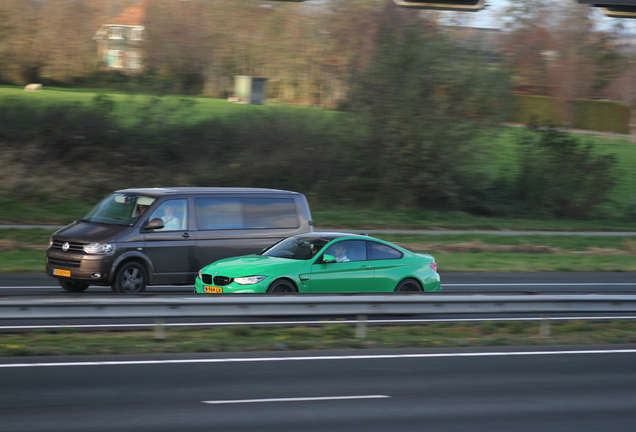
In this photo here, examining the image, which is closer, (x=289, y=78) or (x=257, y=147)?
(x=257, y=147)

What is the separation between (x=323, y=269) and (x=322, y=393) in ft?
16.5

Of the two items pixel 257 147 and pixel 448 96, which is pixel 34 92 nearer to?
pixel 257 147

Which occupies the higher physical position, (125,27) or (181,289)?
(125,27)

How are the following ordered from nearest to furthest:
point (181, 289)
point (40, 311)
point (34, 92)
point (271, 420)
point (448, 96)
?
point (271, 420) → point (40, 311) → point (181, 289) → point (448, 96) → point (34, 92)

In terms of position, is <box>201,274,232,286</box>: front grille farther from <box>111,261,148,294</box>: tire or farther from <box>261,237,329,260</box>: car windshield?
<box>111,261,148,294</box>: tire

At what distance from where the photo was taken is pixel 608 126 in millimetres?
56906

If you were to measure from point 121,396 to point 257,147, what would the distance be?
83.5 ft

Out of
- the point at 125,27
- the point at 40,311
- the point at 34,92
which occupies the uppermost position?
the point at 125,27

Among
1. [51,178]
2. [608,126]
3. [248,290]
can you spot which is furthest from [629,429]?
[608,126]

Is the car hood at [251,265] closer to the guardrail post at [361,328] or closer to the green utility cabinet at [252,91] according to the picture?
the guardrail post at [361,328]

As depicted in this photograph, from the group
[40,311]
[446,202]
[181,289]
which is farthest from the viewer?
[446,202]

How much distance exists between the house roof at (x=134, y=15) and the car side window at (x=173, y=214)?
863 inches

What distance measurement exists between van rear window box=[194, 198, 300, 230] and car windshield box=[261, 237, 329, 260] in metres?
1.26

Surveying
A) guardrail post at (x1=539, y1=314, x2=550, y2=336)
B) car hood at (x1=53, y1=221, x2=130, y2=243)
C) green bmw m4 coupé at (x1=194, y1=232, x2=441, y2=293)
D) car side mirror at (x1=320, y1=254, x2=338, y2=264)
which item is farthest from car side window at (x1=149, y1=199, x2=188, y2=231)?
guardrail post at (x1=539, y1=314, x2=550, y2=336)
